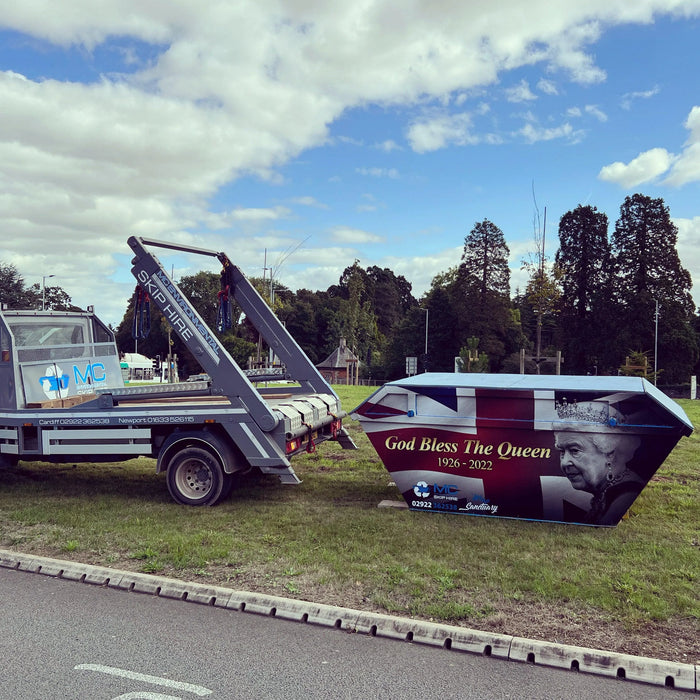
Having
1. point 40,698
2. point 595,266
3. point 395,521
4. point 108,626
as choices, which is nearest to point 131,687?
point 40,698

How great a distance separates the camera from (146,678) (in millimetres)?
3697

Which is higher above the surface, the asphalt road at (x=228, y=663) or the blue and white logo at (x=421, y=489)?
the blue and white logo at (x=421, y=489)

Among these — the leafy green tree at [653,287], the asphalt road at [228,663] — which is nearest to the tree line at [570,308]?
the leafy green tree at [653,287]

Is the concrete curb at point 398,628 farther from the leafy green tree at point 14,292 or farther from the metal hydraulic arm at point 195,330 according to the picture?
the leafy green tree at point 14,292

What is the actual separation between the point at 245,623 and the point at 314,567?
3.30ft

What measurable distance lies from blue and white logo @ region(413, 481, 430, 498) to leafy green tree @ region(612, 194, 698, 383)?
4820 cm

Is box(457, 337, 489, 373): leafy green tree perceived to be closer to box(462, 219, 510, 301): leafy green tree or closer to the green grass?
box(462, 219, 510, 301): leafy green tree

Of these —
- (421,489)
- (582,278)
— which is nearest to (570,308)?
(582,278)

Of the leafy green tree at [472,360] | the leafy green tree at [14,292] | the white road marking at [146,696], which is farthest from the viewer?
the leafy green tree at [14,292]

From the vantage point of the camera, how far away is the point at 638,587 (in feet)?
16.3

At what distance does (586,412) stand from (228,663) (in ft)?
13.2

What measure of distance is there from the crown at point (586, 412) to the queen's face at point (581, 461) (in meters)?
0.17

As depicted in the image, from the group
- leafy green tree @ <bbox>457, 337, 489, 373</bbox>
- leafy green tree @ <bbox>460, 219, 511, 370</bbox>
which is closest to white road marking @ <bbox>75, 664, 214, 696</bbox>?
leafy green tree @ <bbox>457, 337, 489, 373</bbox>

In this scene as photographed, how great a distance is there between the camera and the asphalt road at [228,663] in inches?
141
